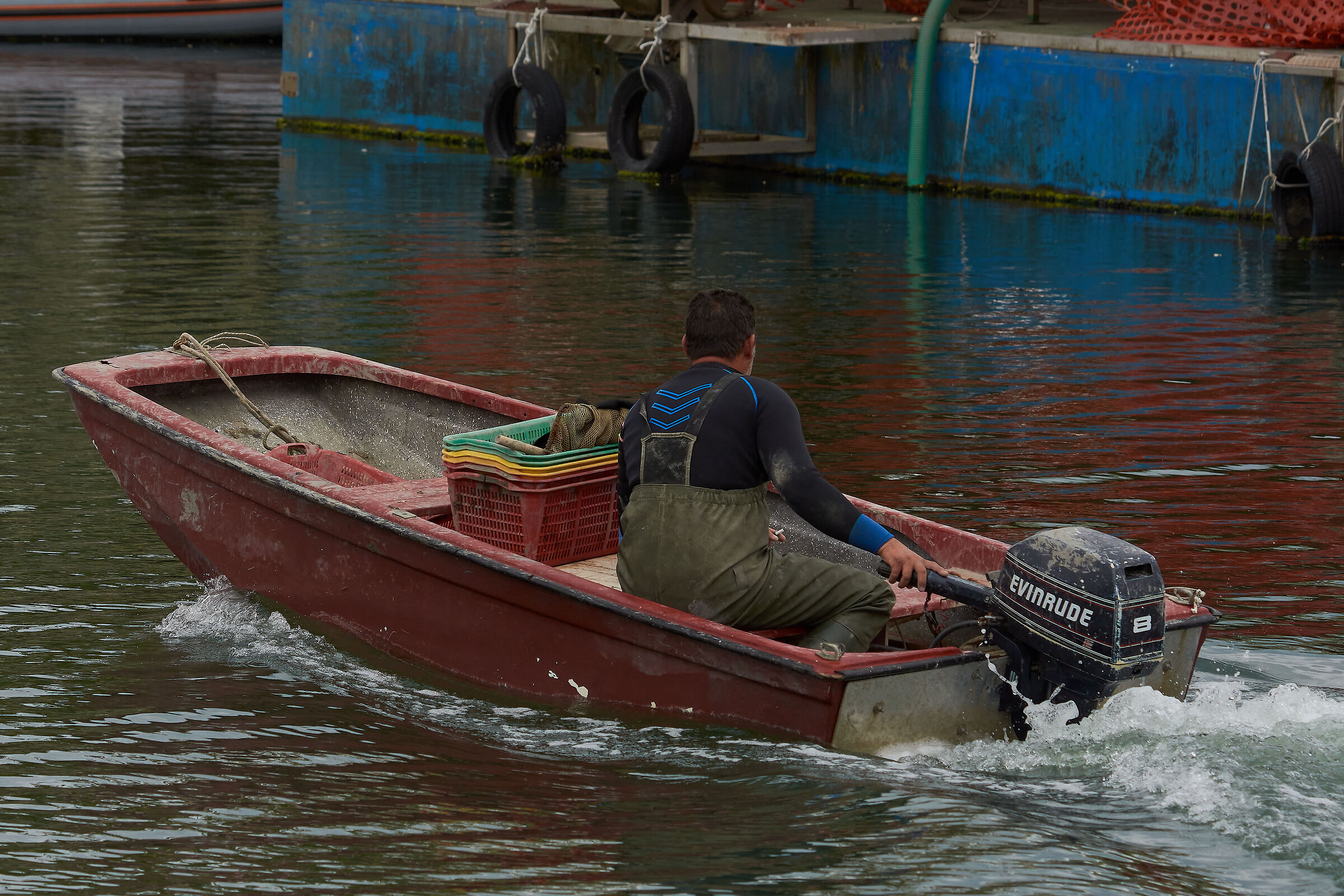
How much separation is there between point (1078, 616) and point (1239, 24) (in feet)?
46.0

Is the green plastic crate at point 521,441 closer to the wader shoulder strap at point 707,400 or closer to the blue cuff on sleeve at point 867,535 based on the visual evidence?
the wader shoulder strap at point 707,400

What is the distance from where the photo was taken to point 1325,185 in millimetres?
16328

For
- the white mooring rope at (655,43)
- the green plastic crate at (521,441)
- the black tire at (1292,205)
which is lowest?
the green plastic crate at (521,441)

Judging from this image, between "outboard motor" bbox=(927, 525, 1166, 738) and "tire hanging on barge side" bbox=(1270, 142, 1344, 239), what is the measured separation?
1169 centimetres

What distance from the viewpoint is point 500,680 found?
6598 mm

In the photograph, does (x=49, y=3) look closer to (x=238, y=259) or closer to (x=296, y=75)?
(x=296, y=75)

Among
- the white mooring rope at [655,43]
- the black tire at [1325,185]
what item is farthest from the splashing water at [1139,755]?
the white mooring rope at [655,43]

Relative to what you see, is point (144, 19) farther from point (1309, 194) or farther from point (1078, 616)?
point (1078, 616)

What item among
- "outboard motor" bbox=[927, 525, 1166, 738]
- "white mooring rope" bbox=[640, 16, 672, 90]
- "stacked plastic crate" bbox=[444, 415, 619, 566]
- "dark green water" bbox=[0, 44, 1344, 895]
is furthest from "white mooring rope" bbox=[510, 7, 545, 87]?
"outboard motor" bbox=[927, 525, 1166, 738]

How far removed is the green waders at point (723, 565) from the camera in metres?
5.98

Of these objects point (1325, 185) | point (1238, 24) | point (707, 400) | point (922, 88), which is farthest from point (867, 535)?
point (922, 88)

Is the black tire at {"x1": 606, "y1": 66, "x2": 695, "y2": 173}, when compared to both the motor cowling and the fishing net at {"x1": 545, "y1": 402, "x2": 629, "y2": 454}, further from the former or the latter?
the motor cowling

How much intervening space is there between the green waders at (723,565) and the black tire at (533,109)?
16.3m

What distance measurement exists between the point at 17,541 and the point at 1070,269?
9.96 meters
